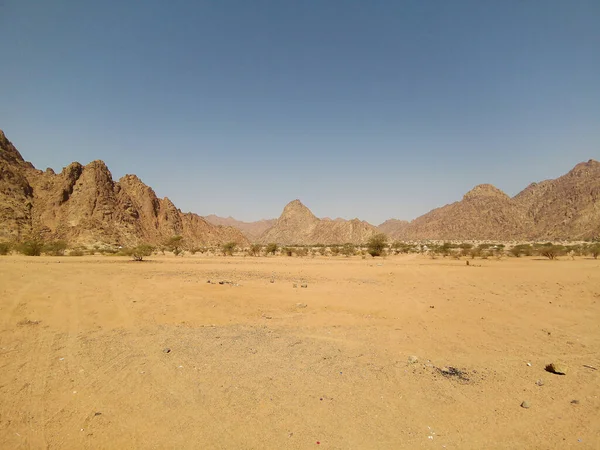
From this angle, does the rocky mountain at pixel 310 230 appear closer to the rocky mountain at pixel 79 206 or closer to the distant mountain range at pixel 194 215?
the distant mountain range at pixel 194 215

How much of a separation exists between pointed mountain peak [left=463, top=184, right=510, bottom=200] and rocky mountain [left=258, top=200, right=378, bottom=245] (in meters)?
48.0

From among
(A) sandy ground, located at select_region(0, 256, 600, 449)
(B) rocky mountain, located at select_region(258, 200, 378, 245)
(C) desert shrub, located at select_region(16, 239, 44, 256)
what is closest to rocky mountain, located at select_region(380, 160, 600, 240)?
(B) rocky mountain, located at select_region(258, 200, 378, 245)

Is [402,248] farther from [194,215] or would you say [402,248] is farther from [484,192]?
[484,192]

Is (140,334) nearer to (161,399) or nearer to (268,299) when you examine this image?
(161,399)

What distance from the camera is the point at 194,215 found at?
98.0 metres

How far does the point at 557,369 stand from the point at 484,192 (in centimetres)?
15037

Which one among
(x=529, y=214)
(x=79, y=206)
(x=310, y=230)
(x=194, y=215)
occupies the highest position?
(x=529, y=214)

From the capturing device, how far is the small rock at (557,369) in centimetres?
627

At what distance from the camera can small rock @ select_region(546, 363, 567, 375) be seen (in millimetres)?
6270

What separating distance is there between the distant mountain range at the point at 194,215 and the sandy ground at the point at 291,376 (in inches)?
2304

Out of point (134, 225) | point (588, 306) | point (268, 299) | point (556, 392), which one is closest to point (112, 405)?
point (556, 392)

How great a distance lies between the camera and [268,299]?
13.6 metres

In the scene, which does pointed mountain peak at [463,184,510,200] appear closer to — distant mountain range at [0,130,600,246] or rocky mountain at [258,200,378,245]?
distant mountain range at [0,130,600,246]

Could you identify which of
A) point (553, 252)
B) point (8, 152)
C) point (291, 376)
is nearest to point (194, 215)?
point (8, 152)
